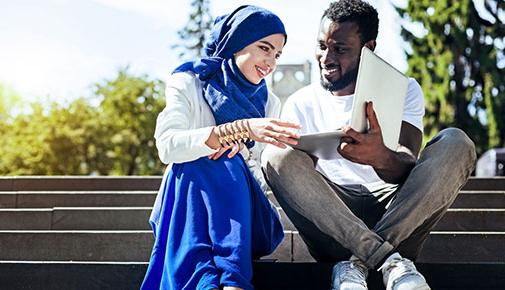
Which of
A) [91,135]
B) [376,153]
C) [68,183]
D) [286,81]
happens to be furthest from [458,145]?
[91,135]

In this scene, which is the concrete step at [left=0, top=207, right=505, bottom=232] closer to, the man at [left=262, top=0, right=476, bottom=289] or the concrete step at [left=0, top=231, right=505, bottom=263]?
the concrete step at [left=0, top=231, right=505, bottom=263]

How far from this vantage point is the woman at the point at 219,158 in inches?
116

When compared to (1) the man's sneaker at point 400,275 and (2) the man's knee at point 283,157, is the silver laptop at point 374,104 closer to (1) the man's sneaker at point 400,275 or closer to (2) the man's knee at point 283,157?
(2) the man's knee at point 283,157

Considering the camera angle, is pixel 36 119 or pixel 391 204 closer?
pixel 391 204

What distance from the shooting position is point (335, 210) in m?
3.04

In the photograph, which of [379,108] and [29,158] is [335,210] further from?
[29,158]

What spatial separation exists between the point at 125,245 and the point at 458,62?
15.8m

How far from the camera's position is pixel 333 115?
3.63 metres

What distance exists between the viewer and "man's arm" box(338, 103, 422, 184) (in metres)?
3.01

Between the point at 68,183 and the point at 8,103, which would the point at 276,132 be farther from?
the point at 8,103

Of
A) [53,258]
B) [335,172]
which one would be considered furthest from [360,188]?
[53,258]

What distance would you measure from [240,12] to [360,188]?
0.86 meters

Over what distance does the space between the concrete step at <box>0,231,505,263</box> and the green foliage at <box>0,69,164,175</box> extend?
67.1 ft

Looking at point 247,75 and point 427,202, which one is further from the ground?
point 247,75
